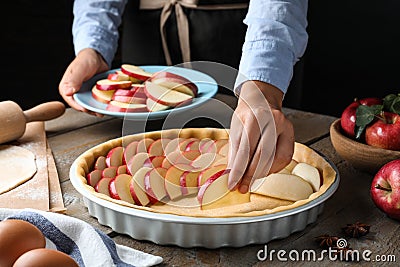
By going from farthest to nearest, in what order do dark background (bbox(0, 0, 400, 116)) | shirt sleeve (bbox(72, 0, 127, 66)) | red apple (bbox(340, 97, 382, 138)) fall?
dark background (bbox(0, 0, 400, 116)) → shirt sleeve (bbox(72, 0, 127, 66)) → red apple (bbox(340, 97, 382, 138))

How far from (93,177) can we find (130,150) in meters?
0.14

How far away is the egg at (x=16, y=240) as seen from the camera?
838 millimetres

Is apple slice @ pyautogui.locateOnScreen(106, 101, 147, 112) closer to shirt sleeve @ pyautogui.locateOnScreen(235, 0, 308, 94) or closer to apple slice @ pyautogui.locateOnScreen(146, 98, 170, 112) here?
apple slice @ pyautogui.locateOnScreen(146, 98, 170, 112)

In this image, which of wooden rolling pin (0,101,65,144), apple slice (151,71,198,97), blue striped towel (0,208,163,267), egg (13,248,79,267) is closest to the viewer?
egg (13,248,79,267)

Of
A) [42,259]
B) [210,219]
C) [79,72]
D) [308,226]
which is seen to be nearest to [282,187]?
[308,226]

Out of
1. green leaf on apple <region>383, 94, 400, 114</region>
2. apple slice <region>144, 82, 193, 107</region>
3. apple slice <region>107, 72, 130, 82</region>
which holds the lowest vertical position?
apple slice <region>144, 82, 193, 107</region>

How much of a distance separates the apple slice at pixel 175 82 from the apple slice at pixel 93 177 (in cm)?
48

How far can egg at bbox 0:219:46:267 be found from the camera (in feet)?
2.75

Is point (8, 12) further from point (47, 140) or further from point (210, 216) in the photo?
point (210, 216)

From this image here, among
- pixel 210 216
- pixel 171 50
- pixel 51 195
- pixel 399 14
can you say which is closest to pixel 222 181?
pixel 210 216

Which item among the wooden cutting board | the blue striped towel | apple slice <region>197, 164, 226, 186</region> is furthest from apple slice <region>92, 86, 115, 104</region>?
the blue striped towel

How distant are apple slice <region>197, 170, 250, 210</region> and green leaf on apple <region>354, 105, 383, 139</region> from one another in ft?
1.12

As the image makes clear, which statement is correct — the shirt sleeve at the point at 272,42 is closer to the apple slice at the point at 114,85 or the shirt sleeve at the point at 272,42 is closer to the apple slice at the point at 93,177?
the apple slice at the point at 93,177

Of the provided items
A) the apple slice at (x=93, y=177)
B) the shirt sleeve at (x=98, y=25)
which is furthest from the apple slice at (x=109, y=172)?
the shirt sleeve at (x=98, y=25)
